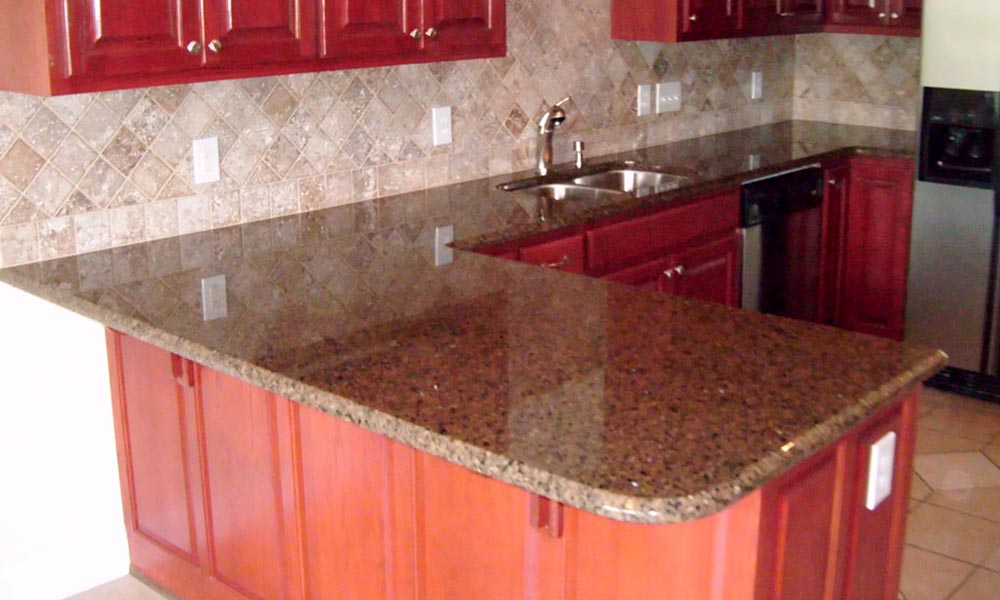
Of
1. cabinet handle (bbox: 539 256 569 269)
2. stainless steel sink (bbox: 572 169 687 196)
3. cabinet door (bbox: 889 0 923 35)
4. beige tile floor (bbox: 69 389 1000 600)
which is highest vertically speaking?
cabinet door (bbox: 889 0 923 35)

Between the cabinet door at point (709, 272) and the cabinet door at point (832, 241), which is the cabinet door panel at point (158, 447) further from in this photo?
the cabinet door at point (832, 241)

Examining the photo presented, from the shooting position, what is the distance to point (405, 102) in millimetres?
3494

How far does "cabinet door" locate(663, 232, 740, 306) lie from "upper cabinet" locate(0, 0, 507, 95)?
115 centimetres

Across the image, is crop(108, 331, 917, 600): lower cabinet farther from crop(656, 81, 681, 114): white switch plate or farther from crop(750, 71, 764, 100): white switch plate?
crop(750, 71, 764, 100): white switch plate

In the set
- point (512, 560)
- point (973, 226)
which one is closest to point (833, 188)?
point (973, 226)

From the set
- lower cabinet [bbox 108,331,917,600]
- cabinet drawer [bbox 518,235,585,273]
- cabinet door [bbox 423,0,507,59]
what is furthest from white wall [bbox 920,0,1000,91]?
lower cabinet [bbox 108,331,917,600]

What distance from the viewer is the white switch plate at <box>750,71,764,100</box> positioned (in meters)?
4.97

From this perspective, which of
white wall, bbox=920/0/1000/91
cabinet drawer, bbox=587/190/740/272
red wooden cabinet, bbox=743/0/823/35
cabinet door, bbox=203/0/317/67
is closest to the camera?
cabinet door, bbox=203/0/317/67

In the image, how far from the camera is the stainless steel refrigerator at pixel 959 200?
391 cm

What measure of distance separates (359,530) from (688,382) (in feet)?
2.47

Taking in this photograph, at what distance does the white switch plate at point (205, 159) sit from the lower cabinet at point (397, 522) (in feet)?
1.71

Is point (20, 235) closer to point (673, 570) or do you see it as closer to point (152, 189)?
point (152, 189)

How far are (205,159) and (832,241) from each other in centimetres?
270

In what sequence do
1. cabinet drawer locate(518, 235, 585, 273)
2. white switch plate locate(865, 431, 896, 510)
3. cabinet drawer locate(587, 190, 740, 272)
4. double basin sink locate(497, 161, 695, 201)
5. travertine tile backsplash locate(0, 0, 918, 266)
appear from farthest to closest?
double basin sink locate(497, 161, 695, 201) < cabinet drawer locate(587, 190, 740, 272) < cabinet drawer locate(518, 235, 585, 273) < travertine tile backsplash locate(0, 0, 918, 266) < white switch plate locate(865, 431, 896, 510)
